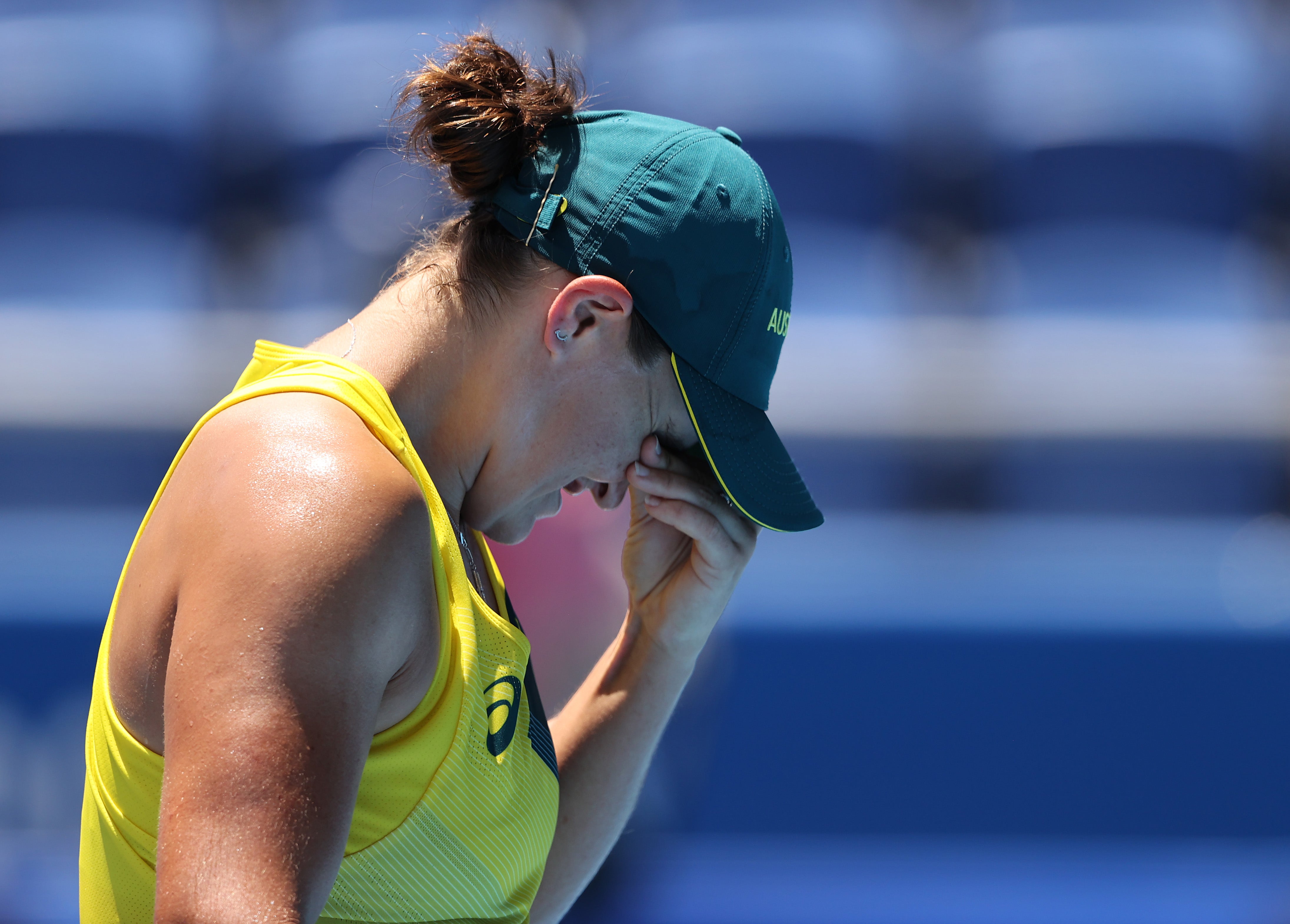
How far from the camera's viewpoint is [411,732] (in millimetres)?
907

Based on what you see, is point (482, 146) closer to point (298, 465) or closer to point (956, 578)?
point (298, 465)

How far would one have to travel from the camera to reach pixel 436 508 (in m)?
0.93

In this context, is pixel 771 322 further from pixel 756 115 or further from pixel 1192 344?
pixel 756 115

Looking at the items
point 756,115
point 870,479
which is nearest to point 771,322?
point 870,479

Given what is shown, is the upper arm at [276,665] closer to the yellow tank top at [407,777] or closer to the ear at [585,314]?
the yellow tank top at [407,777]

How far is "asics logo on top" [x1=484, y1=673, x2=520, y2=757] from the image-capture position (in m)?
1.01

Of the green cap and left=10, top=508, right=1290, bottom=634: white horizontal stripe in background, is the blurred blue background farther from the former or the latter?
the green cap

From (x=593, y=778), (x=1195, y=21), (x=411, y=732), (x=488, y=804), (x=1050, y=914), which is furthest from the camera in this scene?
(x=1195, y=21)

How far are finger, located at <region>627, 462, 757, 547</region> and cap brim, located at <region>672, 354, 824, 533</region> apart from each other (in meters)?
0.04

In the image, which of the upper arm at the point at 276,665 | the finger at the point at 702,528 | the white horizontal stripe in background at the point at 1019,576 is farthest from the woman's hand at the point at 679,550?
the white horizontal stripe in background at the point at 1019,576

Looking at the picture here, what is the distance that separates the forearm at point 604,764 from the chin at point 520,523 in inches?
11.3

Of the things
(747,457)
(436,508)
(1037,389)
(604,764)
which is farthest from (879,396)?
(436,508)

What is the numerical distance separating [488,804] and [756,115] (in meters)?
3.12

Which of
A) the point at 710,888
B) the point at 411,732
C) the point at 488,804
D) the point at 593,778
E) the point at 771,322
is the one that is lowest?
the point at 710,888
